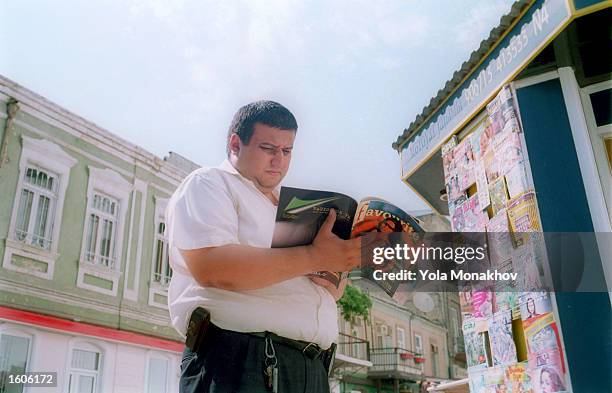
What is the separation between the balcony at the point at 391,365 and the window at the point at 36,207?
10.5 m

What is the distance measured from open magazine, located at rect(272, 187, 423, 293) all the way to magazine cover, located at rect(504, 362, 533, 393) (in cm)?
128

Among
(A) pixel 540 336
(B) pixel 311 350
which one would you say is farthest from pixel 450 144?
(B) pixel 311 350

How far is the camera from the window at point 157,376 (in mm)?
8523

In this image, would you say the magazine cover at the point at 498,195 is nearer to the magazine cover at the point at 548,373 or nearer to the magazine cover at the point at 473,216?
the magazine cover at the point at 473,216

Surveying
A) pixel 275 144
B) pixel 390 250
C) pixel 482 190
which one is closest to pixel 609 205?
pixel 482 190

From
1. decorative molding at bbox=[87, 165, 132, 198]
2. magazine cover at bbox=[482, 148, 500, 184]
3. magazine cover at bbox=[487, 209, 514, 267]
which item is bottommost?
magazine cover at bbox=[487, 209, 514, 267]

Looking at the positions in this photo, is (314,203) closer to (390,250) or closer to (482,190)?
(390,250)

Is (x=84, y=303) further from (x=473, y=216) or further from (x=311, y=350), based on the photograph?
(x=311, y=350)

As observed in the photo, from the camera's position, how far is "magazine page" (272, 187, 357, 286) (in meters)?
1.23

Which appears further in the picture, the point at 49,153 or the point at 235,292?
the point at 49,153

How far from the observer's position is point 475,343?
276 centimetres

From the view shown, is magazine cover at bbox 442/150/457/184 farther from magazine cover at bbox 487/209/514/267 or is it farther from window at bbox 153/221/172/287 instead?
window at bbox 153/221/172/287

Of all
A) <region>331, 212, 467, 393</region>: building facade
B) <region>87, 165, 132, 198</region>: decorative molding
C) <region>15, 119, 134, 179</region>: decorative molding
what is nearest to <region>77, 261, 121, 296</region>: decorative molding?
<region>87, 165, 132, 198</region>: decorative molding

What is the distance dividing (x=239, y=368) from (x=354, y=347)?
14464 mm
